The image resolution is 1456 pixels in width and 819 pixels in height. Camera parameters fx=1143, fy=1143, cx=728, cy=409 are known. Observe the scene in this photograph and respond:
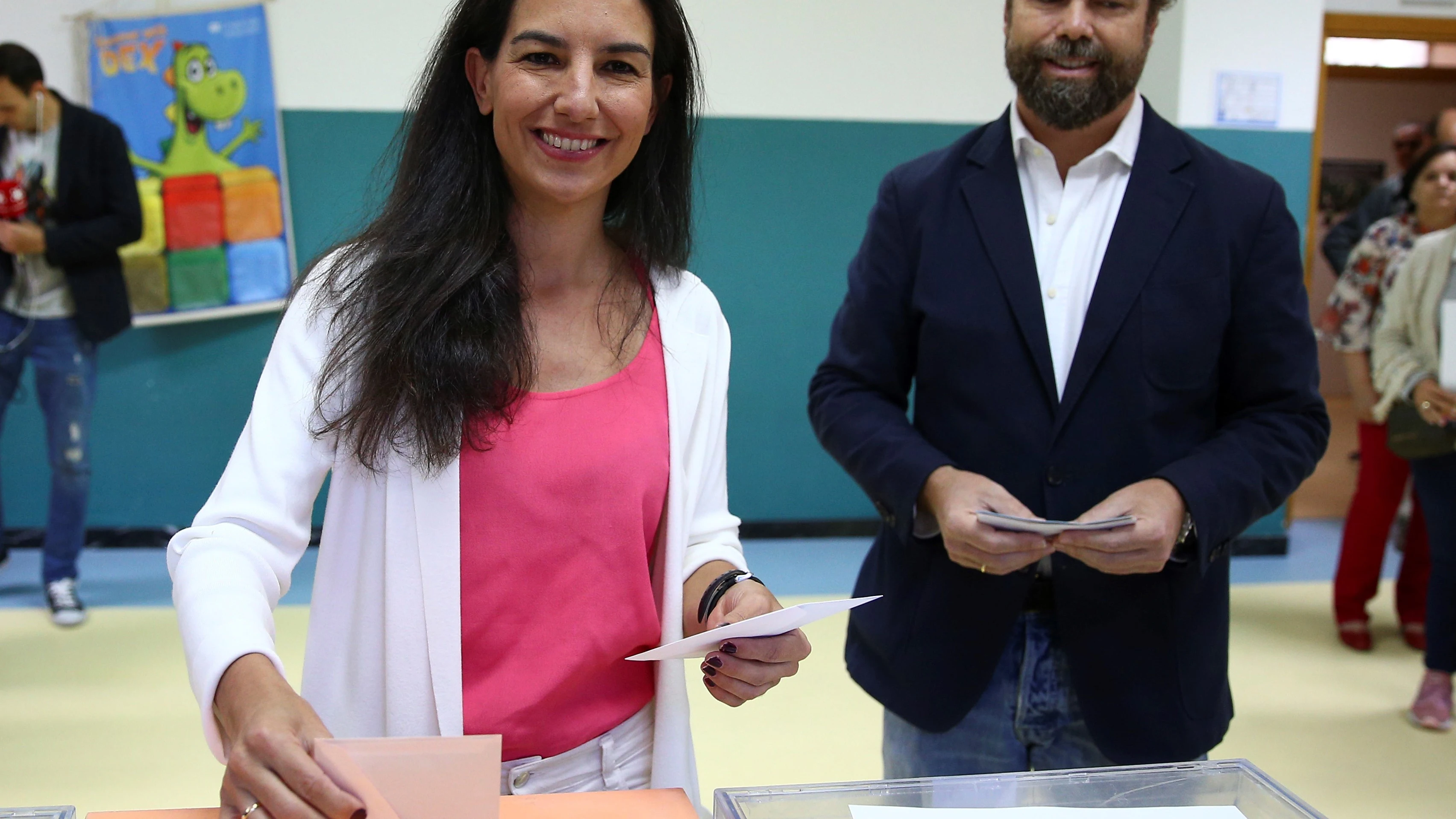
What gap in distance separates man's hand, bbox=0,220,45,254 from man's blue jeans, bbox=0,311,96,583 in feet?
0.82

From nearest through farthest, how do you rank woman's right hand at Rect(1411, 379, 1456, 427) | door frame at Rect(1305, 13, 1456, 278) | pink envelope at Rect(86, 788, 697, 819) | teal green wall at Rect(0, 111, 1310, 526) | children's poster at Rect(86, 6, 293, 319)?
pink envelope at Rect(86, 788, 697, 819), woman's right hand at Rect(1411, 379, 1456, 427), children's poster at Rect(86, 6, 293, 319), teal green wall at Rect(0, 111, 1310, 526), door frame at Rect(1305, 13, 1456, 278)

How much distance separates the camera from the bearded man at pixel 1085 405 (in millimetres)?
1599

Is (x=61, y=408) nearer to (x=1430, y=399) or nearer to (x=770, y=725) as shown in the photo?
(x=770, y=725)

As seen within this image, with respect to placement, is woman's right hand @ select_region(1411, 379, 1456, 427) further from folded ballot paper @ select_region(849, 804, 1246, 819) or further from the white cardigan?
the white cardigan

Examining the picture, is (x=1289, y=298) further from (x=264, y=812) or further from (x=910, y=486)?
(x=264, y=812)

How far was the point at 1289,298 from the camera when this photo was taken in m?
1.61

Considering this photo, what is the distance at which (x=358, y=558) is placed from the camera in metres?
1.24

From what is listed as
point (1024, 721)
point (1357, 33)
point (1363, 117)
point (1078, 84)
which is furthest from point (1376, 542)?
point (1363, 117)

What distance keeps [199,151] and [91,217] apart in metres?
0.74

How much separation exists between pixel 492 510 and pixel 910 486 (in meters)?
0.63

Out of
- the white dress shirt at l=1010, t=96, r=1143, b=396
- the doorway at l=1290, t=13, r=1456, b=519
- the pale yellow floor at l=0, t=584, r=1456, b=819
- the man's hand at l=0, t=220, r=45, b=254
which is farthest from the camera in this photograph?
the doorway at l=1290, t=13, r=1456, b=519

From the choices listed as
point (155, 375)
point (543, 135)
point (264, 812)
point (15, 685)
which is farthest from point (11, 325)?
point (264, 812)

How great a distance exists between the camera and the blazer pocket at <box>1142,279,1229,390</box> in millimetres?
1590

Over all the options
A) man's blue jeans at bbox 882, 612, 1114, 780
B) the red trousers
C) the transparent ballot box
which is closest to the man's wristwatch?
man's blue jeans at bbox 882, 612, 1114, 780
